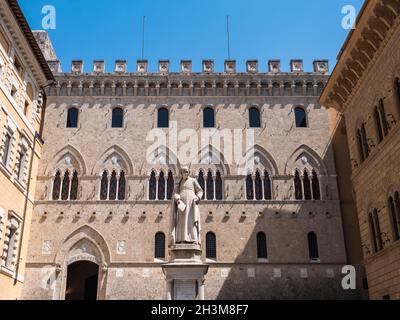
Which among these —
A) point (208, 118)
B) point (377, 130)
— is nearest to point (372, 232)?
point (377, 130)

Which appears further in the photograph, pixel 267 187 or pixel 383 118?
pixel 267 187

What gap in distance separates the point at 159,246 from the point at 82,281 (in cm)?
634

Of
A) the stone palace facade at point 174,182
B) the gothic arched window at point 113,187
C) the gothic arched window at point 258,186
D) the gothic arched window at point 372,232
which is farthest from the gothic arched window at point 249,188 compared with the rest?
the gothic arched window at point 372,232

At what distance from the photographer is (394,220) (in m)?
14.7

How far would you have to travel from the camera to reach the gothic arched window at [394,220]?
47.3 ft

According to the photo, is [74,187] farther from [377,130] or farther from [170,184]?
[377,130]

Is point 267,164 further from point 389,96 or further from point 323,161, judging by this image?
point 389,96

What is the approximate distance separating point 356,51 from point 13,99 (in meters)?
15.2

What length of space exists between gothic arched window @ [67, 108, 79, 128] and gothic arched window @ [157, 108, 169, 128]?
496cm

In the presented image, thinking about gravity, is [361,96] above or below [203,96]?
below

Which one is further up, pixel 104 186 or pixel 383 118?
pixel 104 186

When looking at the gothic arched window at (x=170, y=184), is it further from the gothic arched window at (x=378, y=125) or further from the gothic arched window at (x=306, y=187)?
the gothic arched window at (x=378, y=125)

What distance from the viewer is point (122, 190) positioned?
2544 cm

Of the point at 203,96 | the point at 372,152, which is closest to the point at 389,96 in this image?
the point at 372,152
